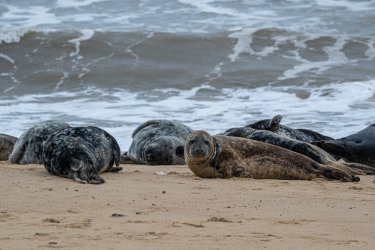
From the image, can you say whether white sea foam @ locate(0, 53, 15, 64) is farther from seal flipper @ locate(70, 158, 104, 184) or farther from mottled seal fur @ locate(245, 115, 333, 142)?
seal flipper @ locate(70, 158, 104, 184)

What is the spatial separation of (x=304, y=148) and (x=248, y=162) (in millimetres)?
613

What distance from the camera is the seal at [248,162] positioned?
25.8 feet

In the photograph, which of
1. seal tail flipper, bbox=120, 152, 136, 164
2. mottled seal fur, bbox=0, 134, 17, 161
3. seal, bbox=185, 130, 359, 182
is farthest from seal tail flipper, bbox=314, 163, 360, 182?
mottled seal fur, bbox=0, 134, 17, 161

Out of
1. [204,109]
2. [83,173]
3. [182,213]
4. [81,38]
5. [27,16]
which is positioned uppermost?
[27,16]

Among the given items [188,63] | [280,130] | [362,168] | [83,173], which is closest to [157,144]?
[280,130]

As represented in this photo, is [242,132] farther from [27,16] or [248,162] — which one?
[27,16]

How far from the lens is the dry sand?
4.80 m

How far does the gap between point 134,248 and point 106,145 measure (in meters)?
3.62

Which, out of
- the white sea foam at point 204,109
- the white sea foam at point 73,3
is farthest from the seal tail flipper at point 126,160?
the white sea foam at point 73,3

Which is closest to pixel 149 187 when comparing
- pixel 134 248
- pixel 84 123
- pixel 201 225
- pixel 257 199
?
pixel 257 199

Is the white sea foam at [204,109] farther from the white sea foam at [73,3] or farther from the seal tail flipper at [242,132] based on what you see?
the white sea foam at [73,3]

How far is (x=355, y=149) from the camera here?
9.12m

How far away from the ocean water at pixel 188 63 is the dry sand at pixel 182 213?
4910mm

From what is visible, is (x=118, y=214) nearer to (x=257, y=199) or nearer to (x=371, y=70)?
(x=257, y=199)
